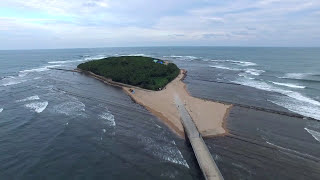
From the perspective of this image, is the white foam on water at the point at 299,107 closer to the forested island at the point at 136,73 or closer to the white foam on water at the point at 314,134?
the white foam on water at the point at 314,134

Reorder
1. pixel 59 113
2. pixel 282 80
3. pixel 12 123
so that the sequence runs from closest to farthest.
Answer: pixel 12 123
pixel 59 113
pixel 282 80

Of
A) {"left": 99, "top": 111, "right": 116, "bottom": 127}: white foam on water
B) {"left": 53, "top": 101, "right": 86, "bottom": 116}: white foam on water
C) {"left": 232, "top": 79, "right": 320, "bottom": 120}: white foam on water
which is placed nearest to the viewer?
{"left": 99, "top": 111, "right": 116, "bottom": 127}: white foam on water

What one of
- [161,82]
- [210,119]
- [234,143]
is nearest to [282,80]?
[161,82]

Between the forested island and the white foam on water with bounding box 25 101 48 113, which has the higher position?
the forested island

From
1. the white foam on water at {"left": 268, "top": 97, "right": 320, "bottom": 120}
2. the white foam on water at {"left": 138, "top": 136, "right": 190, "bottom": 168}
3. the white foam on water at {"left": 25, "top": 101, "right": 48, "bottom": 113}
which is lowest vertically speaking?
the white foam on water at {"left": 138, "top": 136, "right": 190, "bottom": 168}

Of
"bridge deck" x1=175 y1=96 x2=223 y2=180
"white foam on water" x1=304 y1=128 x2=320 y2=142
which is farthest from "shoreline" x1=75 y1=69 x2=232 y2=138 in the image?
"white foam on water" x1=304 y1=128 x2=320 y2=142

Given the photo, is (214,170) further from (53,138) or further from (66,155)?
(53,138)

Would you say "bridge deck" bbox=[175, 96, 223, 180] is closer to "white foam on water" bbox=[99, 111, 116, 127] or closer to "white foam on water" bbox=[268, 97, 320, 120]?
"white foam on water" bbox=[99, 111, 116, 127]

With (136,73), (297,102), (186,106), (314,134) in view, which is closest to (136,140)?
(186,106)
